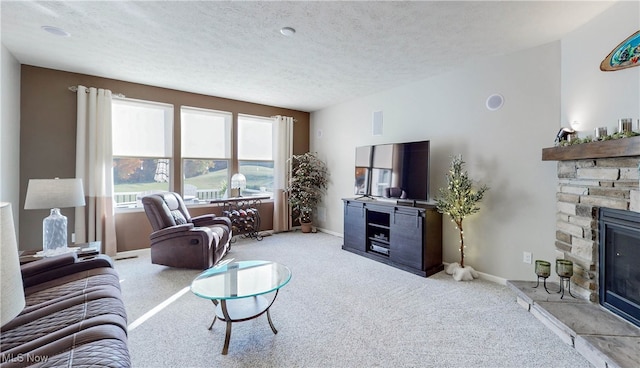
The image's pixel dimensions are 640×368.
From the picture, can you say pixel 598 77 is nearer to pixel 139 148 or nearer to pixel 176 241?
pixel 176 241

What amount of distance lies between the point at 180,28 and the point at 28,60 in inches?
97.7

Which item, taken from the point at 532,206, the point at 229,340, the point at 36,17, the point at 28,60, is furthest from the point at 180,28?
the point at 532,206

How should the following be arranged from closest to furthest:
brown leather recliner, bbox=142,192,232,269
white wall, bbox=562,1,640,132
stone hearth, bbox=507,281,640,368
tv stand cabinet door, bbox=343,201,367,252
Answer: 1. stone hearth, bbox=507,281,640,368
2. white wall, bbox=562,1,640,132
3. brown leather recliner, bbox=142,192,232,269
4. tv stand cabinet door, bbox=343,201,367,252

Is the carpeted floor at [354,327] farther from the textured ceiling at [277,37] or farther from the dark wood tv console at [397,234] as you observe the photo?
the textured ceiling at [277,37]

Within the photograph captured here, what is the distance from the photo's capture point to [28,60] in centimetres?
343

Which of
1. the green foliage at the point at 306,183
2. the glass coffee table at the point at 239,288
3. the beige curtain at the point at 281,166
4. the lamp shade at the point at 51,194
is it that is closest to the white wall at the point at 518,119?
the green foliage at the point at 306,183

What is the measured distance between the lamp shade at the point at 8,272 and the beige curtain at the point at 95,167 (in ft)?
13.0

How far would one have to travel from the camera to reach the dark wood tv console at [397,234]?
3.48 meters

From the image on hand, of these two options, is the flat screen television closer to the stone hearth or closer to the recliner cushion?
the stone hearth

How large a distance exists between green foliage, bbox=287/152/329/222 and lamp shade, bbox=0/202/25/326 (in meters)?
4.91

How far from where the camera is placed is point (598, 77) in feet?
7.75

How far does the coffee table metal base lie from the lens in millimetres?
2000

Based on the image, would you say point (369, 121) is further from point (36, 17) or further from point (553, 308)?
point (36, 17)

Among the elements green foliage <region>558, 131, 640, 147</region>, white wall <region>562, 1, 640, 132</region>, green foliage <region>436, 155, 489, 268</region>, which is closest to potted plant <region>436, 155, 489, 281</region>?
green foliage <region>436, 155, 489, 268</region>
